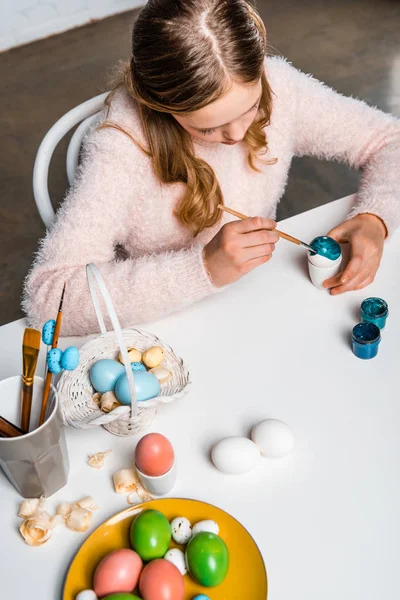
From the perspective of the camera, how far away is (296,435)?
0.88 m

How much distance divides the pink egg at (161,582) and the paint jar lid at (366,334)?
15.6 inches

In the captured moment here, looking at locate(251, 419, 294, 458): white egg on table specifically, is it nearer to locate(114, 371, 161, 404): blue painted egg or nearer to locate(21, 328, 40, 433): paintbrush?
locate(114, 371, 161, 404): blue painted egg

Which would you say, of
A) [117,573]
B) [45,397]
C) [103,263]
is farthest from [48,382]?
[103,263]

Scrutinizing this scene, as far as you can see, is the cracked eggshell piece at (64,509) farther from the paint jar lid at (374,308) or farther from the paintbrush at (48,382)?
the paint jar lid at (374,308)

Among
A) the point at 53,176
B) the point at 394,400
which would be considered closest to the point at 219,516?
the point at 394,400

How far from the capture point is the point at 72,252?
1079mm

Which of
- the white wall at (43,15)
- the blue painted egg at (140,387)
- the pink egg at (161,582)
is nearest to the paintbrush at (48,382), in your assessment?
the blue painted egg at (140,387)

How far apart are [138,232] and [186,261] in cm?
23

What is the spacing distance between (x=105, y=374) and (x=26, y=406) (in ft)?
0.39

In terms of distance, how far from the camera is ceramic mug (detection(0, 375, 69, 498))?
78cm

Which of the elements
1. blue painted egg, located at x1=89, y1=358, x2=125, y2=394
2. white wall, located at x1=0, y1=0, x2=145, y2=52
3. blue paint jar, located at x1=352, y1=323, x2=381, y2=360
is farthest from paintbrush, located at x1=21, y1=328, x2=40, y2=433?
white wall, located at x1=0, y1=0, x2=145, y2=52

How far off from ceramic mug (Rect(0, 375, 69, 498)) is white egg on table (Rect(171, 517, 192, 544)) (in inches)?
6.4

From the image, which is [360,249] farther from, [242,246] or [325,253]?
[242,246]

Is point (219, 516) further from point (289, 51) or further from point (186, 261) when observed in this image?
point (289, 51)
